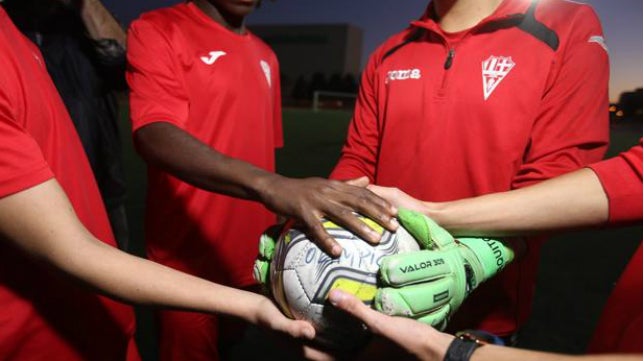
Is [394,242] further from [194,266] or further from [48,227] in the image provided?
[194,266]

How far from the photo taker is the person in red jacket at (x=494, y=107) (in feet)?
4.86

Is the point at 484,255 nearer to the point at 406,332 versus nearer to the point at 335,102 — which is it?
the point at 406,332

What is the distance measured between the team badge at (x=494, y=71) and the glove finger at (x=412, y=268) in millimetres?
657

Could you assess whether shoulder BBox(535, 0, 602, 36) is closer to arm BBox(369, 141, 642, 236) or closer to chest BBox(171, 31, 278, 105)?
arm BBox(369, 141, 642, 236)

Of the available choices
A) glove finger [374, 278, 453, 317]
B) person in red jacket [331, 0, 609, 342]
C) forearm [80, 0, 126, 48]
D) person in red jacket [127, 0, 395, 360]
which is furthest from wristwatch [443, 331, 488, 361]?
forearm [80, 0, 126, 48]

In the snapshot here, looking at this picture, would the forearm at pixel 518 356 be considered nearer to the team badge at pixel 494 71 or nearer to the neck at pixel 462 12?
the team badge at pixel 494 71

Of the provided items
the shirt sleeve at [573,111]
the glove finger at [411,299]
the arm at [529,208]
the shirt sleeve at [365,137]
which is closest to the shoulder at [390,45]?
the shirt sleeve at [365,137]

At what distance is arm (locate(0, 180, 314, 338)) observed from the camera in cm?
105

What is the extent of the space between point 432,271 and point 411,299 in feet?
Result: 0.30

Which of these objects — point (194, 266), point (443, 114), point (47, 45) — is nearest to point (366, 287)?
point (443, 114)

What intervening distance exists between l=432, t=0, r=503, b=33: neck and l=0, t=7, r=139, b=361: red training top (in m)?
1.30

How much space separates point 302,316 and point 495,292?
0.75 metres

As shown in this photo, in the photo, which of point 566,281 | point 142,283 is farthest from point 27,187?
point 566,281

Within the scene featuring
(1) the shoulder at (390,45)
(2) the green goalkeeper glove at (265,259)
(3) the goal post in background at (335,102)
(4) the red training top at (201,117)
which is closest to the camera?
(2) the green goalkeeper glove at (265,259)
